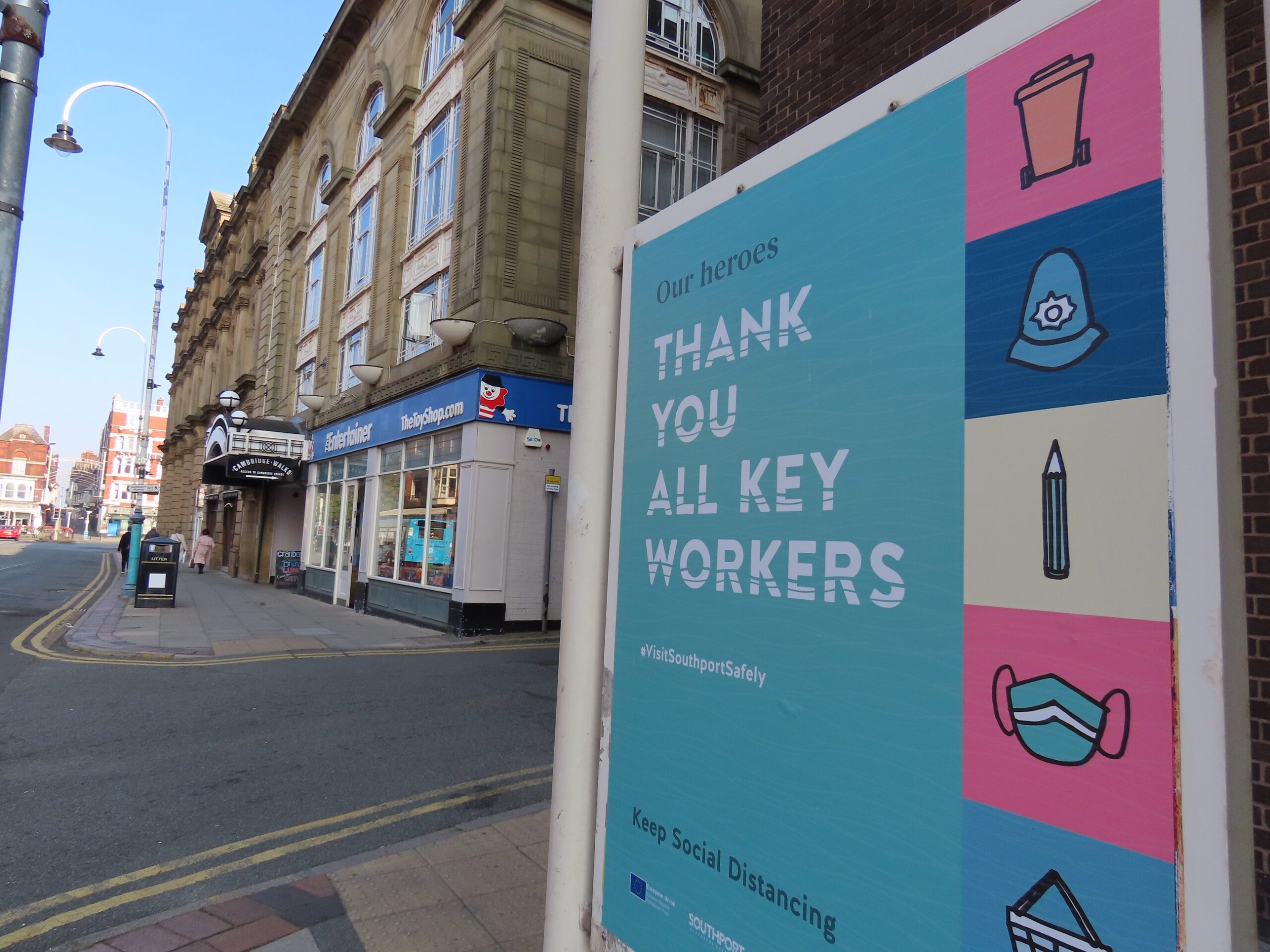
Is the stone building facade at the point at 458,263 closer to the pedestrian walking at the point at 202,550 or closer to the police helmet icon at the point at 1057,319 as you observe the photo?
the pedestrian walking at the point at 202,550

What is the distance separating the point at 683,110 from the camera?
17.3 meters

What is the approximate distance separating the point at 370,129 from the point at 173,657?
16.6m

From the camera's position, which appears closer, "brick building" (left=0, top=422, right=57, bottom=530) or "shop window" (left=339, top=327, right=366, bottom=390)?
"shop window" (left=339, top=327, right=366, bottom=390)

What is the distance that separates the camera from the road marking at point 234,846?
3771 millimetres

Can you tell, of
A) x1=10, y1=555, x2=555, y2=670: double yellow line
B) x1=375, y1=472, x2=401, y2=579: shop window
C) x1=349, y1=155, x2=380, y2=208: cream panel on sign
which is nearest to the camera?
x1=10, y1=555, x2=555, y2=670: double yellow line

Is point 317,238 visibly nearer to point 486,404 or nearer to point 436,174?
point 436,174

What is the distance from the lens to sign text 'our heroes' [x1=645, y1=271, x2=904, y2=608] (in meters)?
1.65

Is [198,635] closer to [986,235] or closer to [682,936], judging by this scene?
[682,936]

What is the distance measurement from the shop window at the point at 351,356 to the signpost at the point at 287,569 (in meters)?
6.26

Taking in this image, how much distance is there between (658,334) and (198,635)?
42.5ft

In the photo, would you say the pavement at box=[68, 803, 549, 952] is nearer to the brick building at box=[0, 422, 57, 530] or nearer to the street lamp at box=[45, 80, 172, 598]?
the street lamp at box=[45, 80, 172, 598]

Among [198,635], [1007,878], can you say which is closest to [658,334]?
[1007,878]

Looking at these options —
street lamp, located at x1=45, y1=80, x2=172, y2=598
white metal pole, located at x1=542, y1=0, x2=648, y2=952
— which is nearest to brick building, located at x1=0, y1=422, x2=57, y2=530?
street lamp, located at x1=45, y1=80, x2=172, y2=598

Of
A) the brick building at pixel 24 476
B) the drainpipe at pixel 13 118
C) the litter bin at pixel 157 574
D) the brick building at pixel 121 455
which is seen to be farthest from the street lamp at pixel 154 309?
the brick building at pixel 24 476
